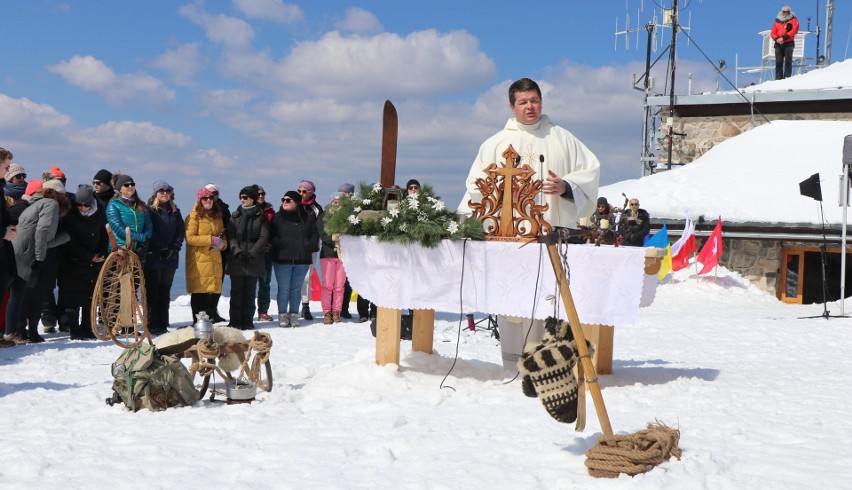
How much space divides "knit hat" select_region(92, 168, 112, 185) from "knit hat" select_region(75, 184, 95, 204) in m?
0.64

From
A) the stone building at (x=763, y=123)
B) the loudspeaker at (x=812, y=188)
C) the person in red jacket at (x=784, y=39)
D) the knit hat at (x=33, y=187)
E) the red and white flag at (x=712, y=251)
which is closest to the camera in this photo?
the knit hat at (x=33, y=187)

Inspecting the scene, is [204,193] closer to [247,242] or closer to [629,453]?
[247,242]

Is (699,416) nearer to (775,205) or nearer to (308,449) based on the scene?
(308,449)

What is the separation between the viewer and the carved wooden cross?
612 cm

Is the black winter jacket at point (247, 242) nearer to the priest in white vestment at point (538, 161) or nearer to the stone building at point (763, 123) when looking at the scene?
the priest in white vestment at point (538, 161)

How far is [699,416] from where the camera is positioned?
540 cm

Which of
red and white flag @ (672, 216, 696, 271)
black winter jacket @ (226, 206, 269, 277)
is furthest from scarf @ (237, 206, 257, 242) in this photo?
red and white flag @ (672, 216, 696, 271)

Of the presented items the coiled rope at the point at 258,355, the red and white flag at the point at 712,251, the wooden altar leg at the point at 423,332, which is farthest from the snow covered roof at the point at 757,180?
the coiled rope at the point at 258,355

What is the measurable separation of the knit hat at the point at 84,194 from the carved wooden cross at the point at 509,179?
5622mm

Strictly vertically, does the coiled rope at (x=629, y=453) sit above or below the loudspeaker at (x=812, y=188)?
below

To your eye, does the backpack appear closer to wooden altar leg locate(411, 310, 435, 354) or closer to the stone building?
wooden altar leg locate(411, 310, 435, 354)

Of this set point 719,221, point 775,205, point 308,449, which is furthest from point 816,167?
point 308,449

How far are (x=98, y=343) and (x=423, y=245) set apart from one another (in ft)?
15.9

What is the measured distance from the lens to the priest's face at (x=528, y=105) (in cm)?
646
